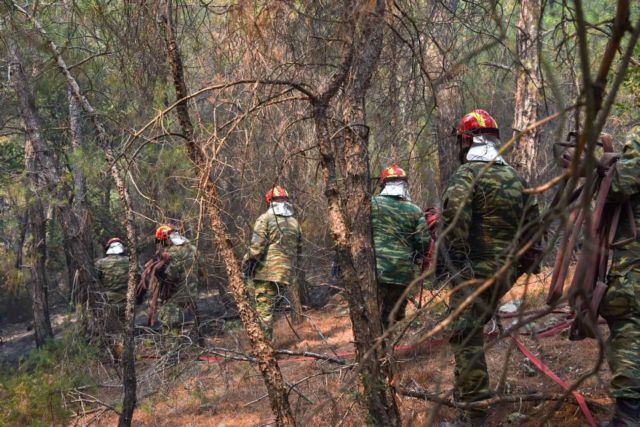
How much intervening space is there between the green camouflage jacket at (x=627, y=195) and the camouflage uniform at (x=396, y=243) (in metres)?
2.14

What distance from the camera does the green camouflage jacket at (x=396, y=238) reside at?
5297 mm

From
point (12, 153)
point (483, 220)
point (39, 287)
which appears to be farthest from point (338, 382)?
point (12, 153)

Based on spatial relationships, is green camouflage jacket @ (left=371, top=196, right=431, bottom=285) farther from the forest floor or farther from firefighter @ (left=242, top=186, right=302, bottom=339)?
firefighter @ (left=242, top=186, right=302, bottom=339)

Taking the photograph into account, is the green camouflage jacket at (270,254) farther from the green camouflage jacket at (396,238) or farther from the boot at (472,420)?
the boot at (472,420)

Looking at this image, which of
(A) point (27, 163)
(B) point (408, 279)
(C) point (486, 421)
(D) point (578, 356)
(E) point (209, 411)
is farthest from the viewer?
(A) point (27, 163)

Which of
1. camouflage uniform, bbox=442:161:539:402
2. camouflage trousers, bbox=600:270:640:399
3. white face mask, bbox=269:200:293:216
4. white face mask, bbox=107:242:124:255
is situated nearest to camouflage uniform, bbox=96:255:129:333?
white face mask, bbox=107:242:124:255

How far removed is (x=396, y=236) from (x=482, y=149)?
5.48ft

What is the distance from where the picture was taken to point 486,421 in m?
3.69

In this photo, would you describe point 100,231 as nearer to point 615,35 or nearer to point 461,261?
point 461,261

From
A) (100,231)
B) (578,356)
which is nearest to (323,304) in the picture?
(100,231)

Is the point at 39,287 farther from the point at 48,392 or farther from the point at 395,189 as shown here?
the point at 395,189

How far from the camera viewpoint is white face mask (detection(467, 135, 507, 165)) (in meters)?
3.80

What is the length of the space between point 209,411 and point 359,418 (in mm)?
2894

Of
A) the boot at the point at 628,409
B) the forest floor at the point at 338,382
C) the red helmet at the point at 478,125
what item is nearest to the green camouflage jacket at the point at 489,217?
the red helmet at the point at 478,125
